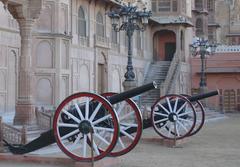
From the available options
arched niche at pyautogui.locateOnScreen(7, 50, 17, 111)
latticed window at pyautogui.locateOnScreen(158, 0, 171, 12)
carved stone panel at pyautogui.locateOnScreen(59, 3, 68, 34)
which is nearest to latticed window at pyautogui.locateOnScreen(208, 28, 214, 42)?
latticed window at pyautogui.locateOnScreen(158, 0, 171, 12)

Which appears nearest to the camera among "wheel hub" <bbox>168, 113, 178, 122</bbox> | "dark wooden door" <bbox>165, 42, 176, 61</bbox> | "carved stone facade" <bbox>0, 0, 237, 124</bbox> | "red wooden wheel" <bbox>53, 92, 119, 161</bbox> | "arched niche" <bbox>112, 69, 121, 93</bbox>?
"red wooden wheel" <bbox>53, 92, 119, 161</bbox>

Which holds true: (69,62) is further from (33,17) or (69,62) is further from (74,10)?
(33,17)

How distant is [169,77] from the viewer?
3716 cm

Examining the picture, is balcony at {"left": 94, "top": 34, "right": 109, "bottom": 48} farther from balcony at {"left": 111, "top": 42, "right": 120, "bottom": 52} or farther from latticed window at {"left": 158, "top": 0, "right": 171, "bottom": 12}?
latticed window at {"left": 158, "top": 0, "right": 171, "bottom": 12}

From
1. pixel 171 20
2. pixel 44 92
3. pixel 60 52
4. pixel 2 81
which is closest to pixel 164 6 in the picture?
pixel 171 20

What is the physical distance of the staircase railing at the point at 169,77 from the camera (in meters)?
35.0

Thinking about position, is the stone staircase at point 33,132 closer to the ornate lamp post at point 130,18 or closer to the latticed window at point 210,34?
Result: the ornate lamp post at point 130,18

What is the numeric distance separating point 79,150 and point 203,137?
29.3ft

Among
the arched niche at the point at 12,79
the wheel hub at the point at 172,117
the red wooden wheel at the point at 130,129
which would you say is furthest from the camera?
the arched niche at the point at 12,79

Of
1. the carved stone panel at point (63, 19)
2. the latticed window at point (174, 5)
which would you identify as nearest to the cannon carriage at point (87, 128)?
the carved stone panel at point (63, 19)

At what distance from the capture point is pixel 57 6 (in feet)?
75.7

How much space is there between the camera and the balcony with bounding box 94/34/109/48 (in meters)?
29.8

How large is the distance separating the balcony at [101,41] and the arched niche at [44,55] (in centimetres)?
666

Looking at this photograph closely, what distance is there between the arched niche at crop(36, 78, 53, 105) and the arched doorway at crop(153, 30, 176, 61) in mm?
20035
